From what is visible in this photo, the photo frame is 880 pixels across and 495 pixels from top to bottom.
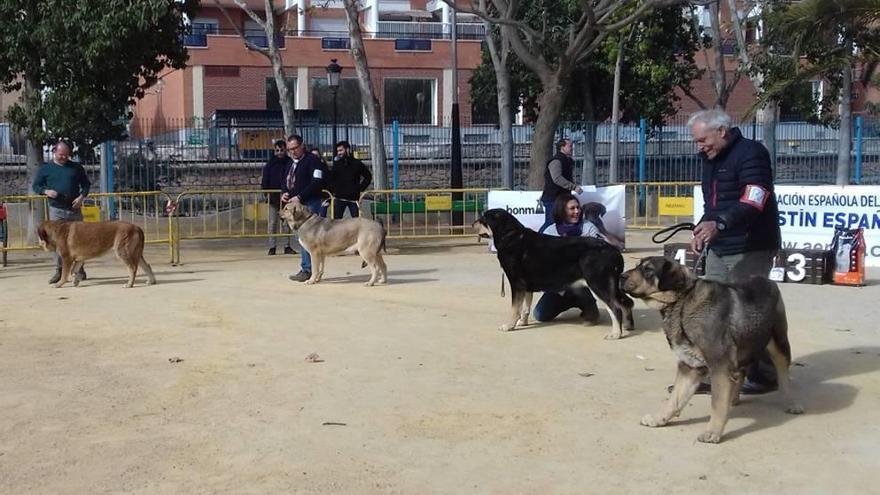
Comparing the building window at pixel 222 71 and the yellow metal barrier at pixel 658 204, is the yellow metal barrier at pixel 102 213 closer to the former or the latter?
the yellow metal barrier at pixel 658 204

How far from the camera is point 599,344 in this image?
28.2 feet

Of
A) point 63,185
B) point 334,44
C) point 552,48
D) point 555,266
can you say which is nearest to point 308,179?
point 63,185

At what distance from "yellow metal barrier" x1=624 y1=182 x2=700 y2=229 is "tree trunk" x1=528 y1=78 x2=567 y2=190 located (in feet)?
7.13

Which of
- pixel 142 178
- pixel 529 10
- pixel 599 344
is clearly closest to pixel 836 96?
pixel 529 10

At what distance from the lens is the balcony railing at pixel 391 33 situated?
45.5 m

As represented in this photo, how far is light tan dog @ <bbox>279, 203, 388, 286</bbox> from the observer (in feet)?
40.5

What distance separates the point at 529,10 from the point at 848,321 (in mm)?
22634

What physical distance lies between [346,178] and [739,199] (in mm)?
9990

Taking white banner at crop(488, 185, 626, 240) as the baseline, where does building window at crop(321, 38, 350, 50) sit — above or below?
above

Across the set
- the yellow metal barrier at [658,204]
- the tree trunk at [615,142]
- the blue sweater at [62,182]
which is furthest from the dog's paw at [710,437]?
the tree trunk at [615,142]

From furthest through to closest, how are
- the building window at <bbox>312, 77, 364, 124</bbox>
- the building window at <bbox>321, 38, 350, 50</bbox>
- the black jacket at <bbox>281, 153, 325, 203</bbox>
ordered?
1. the building window at <bbox>312, 77, 364, 124</bbox>
2. the building window at <bbox>321, 38, 350, 50</bbox>
3. the black jacket at <bbox>281, 153, 325, 203</bbox>

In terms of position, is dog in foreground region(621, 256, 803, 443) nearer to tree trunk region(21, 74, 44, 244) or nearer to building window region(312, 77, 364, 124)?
tree trunk region(21, 74, 44, 244)

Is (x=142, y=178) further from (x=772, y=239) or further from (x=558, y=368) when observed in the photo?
(x=772, y=239)

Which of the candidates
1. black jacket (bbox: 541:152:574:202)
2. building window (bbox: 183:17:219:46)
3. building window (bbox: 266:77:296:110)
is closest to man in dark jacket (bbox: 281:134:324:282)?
black jacket (bbox: 541:152:574:202)
